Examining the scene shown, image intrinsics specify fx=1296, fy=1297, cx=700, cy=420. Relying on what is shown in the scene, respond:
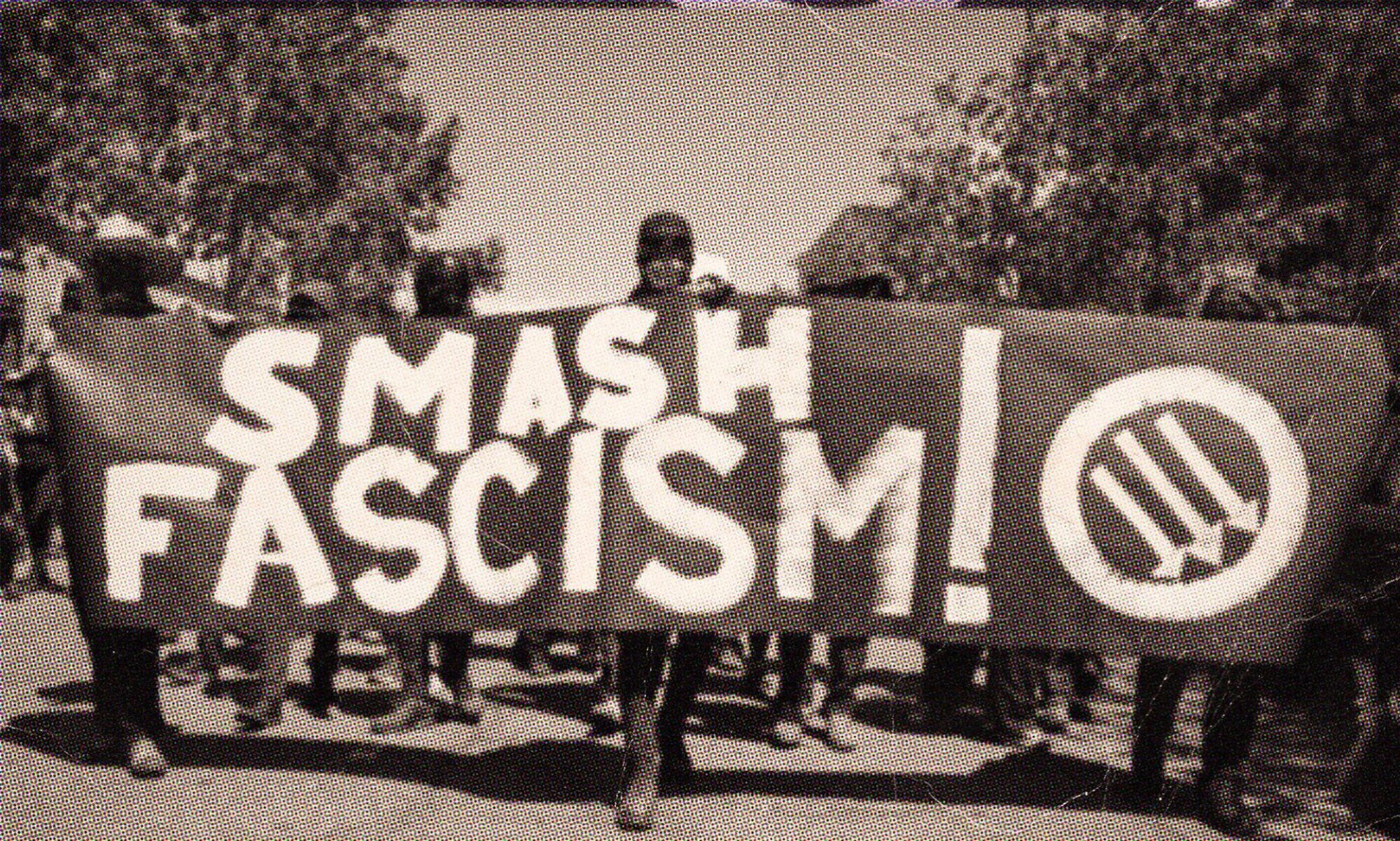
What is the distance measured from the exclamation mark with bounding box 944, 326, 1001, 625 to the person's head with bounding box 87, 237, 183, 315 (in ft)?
10.0

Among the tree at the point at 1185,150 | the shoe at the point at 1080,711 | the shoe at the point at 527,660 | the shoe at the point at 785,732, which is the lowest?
the shoe at the point at 527,660

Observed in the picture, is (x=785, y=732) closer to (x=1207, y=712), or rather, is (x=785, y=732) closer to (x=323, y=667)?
(x=1207, y=712)

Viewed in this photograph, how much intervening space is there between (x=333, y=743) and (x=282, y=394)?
63.0 inches

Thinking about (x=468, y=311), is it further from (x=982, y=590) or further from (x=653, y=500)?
(x=982, y=590)

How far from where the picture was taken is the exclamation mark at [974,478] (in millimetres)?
4277

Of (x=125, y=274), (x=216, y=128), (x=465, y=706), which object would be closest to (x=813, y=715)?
(x=465, y=706)

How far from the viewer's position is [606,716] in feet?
20.1

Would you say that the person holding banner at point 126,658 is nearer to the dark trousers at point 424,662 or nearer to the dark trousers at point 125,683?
the dark trousers at point 125,683

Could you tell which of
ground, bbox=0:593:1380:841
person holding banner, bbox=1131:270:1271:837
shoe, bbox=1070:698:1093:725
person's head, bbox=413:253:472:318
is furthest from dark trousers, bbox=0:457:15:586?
person holding banner, bbox=1131:270:1271:837

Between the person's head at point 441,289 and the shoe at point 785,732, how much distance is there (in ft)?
7.51

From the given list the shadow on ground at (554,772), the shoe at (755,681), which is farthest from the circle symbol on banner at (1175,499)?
the shoe at (755,681)

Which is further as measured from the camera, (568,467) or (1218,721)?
(1218,721)

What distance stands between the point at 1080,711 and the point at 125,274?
16.0 ft

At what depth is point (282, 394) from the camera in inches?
181
